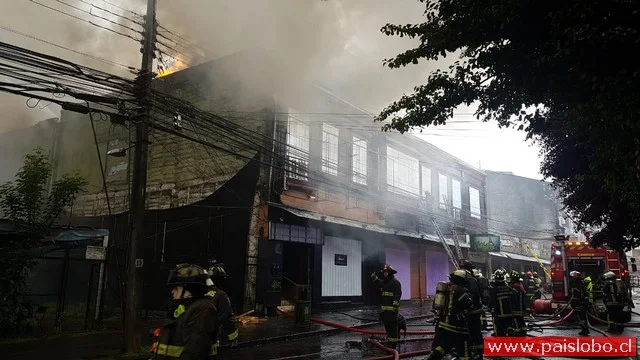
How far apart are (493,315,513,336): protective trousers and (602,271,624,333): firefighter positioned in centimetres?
453

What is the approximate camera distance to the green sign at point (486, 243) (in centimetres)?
2158

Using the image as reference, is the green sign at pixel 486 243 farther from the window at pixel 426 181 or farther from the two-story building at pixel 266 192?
the window at pixel 426 181

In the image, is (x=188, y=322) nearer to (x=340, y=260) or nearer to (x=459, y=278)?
(x=459, y=278)

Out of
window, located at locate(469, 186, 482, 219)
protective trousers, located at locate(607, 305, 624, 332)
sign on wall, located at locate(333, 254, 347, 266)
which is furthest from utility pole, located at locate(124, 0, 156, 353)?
window, located at locate(469, 186, 482, 219)

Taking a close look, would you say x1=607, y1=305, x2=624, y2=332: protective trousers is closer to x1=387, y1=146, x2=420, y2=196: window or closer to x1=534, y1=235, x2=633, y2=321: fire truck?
x1=534, y1=235, x2=633, y2=321: fire truck

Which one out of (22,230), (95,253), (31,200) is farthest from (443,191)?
(22,230)

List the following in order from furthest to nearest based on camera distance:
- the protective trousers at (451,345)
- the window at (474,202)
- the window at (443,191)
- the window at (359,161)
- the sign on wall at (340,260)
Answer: the window at (474,202), the window at (443,191), the window at (359,161), the sign on wall at (340,260), the protective trousers at (451,345)

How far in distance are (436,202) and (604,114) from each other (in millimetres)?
19528

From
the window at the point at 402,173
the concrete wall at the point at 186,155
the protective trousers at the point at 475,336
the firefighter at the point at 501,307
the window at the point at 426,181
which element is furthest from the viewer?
the window at the point at 426,181

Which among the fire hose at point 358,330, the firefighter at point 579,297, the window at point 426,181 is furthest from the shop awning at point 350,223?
the firefighter at point 579,297

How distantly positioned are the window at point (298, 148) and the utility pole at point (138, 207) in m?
6.44

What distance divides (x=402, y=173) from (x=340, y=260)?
6591mm

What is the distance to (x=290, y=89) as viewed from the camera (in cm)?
1544

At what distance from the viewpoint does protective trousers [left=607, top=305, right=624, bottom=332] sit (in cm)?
1188
